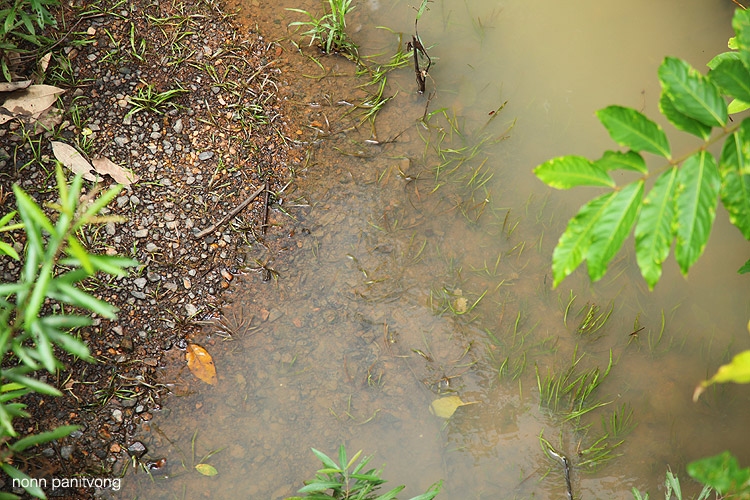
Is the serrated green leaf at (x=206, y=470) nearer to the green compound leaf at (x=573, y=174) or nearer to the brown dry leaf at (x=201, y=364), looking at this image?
the brown dry leaf at (x=201, y=364)

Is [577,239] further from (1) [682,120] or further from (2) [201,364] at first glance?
(2) [201,364]

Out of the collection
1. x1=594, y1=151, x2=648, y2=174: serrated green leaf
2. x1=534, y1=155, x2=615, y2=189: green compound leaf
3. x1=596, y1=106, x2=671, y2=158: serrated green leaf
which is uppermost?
x1=596, y1=106, x2=671, y2=158: serrated green leaf

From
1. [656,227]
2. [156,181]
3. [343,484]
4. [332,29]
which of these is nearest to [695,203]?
[656,227]

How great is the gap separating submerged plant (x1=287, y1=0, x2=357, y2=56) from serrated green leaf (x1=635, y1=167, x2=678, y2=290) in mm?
1948

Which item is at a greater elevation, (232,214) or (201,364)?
(232,214)

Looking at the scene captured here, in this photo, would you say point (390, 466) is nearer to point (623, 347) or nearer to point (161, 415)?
point (161, 415)

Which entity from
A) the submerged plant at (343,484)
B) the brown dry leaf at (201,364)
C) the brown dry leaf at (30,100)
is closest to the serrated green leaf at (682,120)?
the submerged plant at (343,484)

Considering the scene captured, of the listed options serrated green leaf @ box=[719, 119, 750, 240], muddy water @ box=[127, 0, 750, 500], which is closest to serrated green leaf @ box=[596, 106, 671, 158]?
serrated green leaf @ box=[719, 119, 750, 240]

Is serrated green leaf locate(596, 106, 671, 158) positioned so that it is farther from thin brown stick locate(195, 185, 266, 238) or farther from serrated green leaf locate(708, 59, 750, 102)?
thin brown stick locate(195, 185, 266, 238)

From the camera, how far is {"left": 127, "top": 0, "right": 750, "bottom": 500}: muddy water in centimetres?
232

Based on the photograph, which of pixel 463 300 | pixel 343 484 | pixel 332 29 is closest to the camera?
pixel 343 484

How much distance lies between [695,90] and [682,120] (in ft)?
0.26

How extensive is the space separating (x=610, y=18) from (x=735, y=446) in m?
2.14

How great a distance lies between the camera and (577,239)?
126 centimetres
